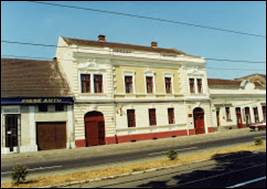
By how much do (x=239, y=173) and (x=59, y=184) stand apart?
5899 mm

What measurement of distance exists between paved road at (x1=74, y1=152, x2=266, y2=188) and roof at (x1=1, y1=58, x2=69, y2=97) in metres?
18.5

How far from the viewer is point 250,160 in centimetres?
1686

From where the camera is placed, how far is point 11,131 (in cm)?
2995

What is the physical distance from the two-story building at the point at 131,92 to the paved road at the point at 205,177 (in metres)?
18.6

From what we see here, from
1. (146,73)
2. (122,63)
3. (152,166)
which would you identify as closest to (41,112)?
(122,63)

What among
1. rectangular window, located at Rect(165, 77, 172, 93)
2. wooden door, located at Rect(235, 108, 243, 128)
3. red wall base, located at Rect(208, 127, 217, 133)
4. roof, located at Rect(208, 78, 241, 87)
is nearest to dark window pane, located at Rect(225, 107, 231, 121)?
wooden door, located at Rect(235, 108, 243, 128)

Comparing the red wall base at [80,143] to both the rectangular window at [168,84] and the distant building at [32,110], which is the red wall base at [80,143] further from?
the rectangular window at [168,84]

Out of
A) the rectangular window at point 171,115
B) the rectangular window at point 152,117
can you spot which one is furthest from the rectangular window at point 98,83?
the rectangular window at point 171,115

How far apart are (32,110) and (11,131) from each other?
2227 millimetres

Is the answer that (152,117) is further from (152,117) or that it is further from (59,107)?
(59,107)

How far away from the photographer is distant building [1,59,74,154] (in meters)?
29.8

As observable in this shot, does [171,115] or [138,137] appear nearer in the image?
[138,137]

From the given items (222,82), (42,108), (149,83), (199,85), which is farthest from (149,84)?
(222,82)

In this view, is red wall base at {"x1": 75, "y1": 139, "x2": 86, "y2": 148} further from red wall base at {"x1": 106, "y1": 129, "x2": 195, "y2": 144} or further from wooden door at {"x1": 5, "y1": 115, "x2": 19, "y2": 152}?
wooden door at {"x1": 5, "y1": 115, "x2": 19, "y2": 152}
